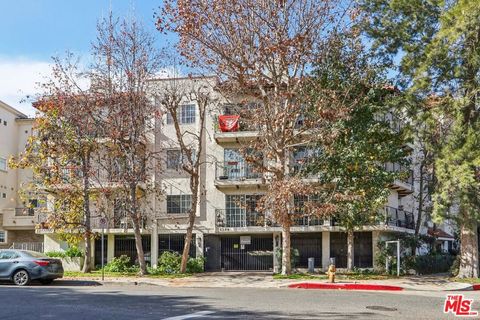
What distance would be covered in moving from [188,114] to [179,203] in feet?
17.5

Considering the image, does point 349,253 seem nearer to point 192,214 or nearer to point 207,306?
point 192,214

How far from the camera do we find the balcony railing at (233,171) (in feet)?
109

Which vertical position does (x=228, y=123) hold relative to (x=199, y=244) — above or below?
above

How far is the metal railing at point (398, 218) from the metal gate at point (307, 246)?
13.4 ft

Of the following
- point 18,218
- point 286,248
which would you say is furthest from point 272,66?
point 18,218

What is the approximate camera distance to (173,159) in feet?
113

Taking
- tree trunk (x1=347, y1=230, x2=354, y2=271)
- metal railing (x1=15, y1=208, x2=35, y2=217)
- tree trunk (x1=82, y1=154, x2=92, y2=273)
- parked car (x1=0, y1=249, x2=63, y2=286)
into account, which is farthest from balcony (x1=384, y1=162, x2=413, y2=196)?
metal railing (x1=15, y1=208, x2=35, y2=217)

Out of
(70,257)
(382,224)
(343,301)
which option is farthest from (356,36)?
(70,257)

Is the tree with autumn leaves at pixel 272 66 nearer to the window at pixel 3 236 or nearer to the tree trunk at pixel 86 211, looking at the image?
the tree trunk at pixel 86 211

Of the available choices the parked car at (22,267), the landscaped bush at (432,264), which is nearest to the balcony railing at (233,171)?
the landscaped bush at (432,264)

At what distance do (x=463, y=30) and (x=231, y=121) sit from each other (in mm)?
13892

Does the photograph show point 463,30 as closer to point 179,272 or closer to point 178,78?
point 178,78

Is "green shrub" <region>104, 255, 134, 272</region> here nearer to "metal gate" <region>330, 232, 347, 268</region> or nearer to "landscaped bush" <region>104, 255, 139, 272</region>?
"landscaped bush" <region>104, 255, 139, 272</region>

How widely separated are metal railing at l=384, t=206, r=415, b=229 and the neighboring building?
22.9 meters
